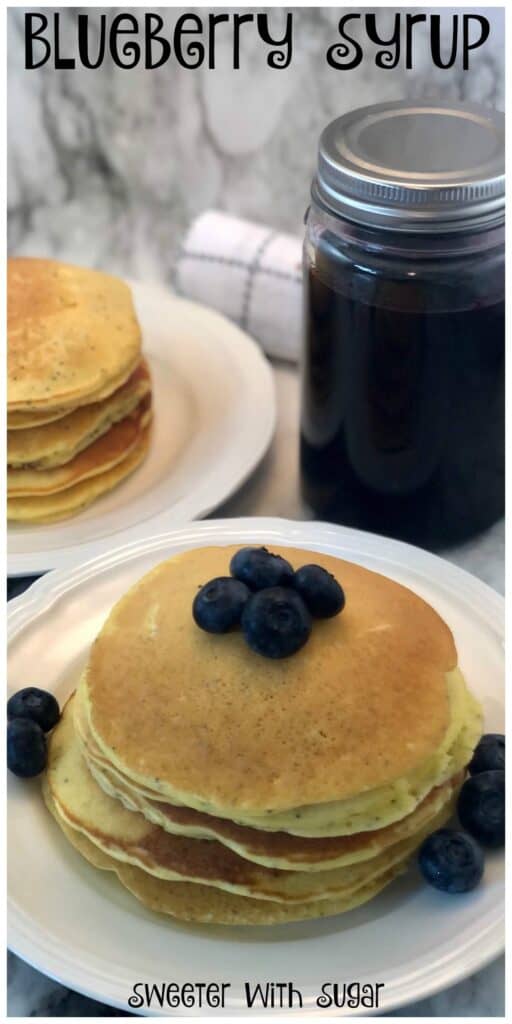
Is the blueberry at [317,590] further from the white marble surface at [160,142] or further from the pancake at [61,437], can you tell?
the white marble surface at [160,142]

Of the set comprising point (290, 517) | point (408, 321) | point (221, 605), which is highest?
point (408, 321)

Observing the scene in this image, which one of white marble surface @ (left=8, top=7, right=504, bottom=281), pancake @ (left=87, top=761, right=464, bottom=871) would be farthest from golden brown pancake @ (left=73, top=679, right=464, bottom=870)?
white marble surface @ (left=8, top=7, right=504, bottom=281)

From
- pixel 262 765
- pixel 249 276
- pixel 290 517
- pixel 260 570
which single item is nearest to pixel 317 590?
pixel 260 570

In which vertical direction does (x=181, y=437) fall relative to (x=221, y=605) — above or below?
below

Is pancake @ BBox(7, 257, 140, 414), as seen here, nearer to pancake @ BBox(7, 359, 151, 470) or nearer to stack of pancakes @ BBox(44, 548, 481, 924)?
pancake @ BBox(7, 359, 151, 470)

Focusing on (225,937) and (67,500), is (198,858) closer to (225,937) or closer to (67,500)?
(225,937)

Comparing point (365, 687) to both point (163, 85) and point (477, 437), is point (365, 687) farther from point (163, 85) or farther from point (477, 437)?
point (163, 85)
